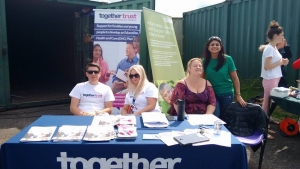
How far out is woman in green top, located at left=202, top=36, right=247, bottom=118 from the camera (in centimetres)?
309

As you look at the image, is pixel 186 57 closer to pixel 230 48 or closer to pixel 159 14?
pixel 230 48

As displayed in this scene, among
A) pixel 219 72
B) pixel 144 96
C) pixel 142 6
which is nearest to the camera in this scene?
pixel 144 96

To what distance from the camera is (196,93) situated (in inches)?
112

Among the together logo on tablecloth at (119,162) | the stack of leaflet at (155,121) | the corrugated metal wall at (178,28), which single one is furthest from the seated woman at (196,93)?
the corrugated metal wall at (178,28)

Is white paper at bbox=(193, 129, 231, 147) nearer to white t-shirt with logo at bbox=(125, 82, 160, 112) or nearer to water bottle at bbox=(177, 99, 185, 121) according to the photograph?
water bottle at bbox=(177, 99, 185, 121)

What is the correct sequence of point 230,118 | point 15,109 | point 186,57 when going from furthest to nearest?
point 186,57, point 15,109, point 230,118

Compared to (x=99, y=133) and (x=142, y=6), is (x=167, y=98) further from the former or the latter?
(x=99, y=133)

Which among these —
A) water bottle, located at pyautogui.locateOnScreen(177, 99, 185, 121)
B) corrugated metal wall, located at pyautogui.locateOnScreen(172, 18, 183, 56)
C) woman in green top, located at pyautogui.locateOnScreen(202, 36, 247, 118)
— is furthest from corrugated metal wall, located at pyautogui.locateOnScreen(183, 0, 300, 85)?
water bottle, located at pyautogui.locateOnScreen(177, 99, 185, 121)

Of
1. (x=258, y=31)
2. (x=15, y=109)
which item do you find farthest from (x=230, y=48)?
(x=15, y=109)

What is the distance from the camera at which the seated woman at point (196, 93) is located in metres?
2.84

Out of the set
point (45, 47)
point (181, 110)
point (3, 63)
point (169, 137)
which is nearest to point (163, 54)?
point (181, 110)

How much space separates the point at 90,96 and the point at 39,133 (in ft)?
3.50

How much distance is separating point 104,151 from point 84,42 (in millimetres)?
5669

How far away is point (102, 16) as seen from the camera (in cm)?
438
